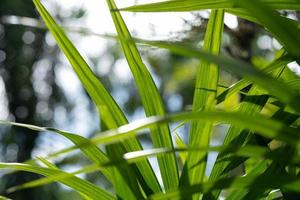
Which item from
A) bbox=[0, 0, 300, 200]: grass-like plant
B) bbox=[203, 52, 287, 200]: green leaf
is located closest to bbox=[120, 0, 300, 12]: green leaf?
bbox=[0, 0, 300, 200]: grass-like plant

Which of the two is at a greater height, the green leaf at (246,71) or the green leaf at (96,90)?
the green leaf at (96,90)

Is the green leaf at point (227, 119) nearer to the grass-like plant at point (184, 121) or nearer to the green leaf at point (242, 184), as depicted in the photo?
the green leaf at point (242, 184)

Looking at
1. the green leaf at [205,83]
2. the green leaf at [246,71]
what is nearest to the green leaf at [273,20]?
the green leaf at [246,71]

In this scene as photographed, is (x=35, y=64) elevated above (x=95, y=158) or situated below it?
above

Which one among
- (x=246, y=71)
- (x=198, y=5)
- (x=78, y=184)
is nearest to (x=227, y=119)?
(x=246, y=71)

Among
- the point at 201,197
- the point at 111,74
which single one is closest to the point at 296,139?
the point at 201,197

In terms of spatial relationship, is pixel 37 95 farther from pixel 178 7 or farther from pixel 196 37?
pixel 178 7
